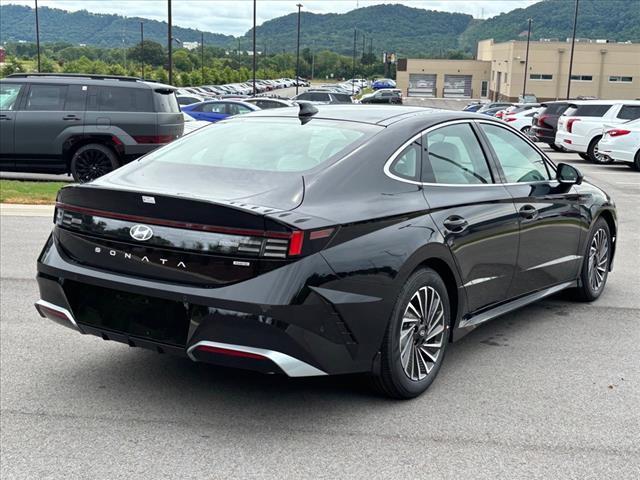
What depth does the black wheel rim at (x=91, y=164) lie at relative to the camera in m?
14.1

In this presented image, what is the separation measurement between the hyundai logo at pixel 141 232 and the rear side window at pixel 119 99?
10.9 m

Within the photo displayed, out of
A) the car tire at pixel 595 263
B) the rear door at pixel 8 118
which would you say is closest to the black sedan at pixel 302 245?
the car tire at pixel 595 263

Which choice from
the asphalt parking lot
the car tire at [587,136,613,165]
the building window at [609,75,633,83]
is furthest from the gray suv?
the building window at [609,75,633,83]

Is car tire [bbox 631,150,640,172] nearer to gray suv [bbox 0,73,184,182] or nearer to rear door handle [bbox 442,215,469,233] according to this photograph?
gray suv [bbox 0,73,184,182]

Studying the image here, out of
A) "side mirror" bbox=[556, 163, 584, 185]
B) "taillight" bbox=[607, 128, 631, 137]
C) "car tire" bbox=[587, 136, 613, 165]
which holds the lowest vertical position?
"car tire" bbox=[587, 136, 613, 165]

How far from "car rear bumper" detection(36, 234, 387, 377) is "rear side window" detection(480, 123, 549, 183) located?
6.35 feet

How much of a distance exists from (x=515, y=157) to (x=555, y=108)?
22.2 m

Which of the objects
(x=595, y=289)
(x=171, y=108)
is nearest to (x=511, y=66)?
(x=171, y=108)

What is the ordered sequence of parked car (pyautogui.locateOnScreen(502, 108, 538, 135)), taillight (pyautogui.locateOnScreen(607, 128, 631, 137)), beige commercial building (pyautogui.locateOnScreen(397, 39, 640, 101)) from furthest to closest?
1. beige commercial building (pyautogui.locateOnScreen(397, 39, 640, 101))
2. parked car (pyautogui.locateOnScreen(502, 108, 538, 135))
3. taillight (pyautogui.locateOnScreen(607, 128, 631, 137))

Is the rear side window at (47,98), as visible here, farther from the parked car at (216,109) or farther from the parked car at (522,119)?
the parked car at (522,119)

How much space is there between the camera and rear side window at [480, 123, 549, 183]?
542cm

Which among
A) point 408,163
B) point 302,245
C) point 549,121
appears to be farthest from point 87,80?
point 549,121

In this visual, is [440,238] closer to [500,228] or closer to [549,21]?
[500,228]

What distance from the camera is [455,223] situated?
4.61 meters
